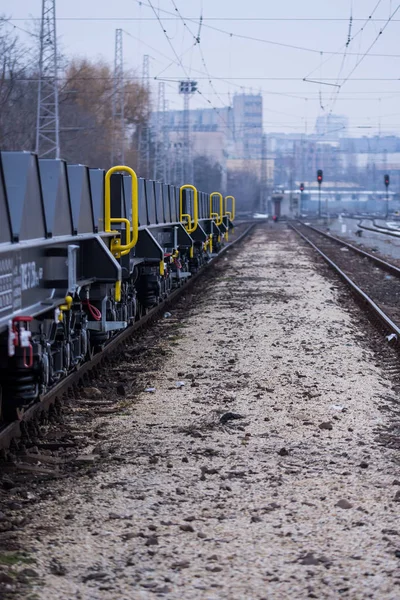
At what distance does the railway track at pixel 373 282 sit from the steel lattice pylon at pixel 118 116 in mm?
15534

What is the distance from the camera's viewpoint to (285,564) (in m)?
4.75

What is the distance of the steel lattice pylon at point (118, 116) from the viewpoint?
1930 inches

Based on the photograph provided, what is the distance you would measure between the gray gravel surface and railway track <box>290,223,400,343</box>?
150 inches

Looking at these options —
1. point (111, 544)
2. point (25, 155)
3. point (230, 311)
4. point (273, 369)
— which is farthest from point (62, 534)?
point (230, 311)

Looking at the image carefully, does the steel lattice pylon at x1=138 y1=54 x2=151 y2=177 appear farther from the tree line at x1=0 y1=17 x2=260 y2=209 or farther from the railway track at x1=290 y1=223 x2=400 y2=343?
the railway track at x1=290 y1=223 x2=400 y2=343

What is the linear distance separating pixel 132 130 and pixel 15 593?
2810 inches

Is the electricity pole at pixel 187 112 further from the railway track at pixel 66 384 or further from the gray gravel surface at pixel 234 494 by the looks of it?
the gray gravel surface at pixel 234 494

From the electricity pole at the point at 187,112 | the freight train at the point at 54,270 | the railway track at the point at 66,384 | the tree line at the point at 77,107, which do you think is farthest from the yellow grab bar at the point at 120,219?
the electricity pole at the point at 187,112

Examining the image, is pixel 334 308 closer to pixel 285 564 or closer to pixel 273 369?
pixel 273 369

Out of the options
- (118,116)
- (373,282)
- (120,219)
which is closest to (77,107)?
(118,116)

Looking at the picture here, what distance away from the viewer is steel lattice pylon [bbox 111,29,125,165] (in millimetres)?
49031

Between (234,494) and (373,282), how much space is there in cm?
1834

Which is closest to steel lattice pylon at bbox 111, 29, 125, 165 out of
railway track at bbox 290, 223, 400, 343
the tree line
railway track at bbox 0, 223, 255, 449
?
the tree line

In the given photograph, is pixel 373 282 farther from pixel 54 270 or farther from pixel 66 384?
pixel 54 270
